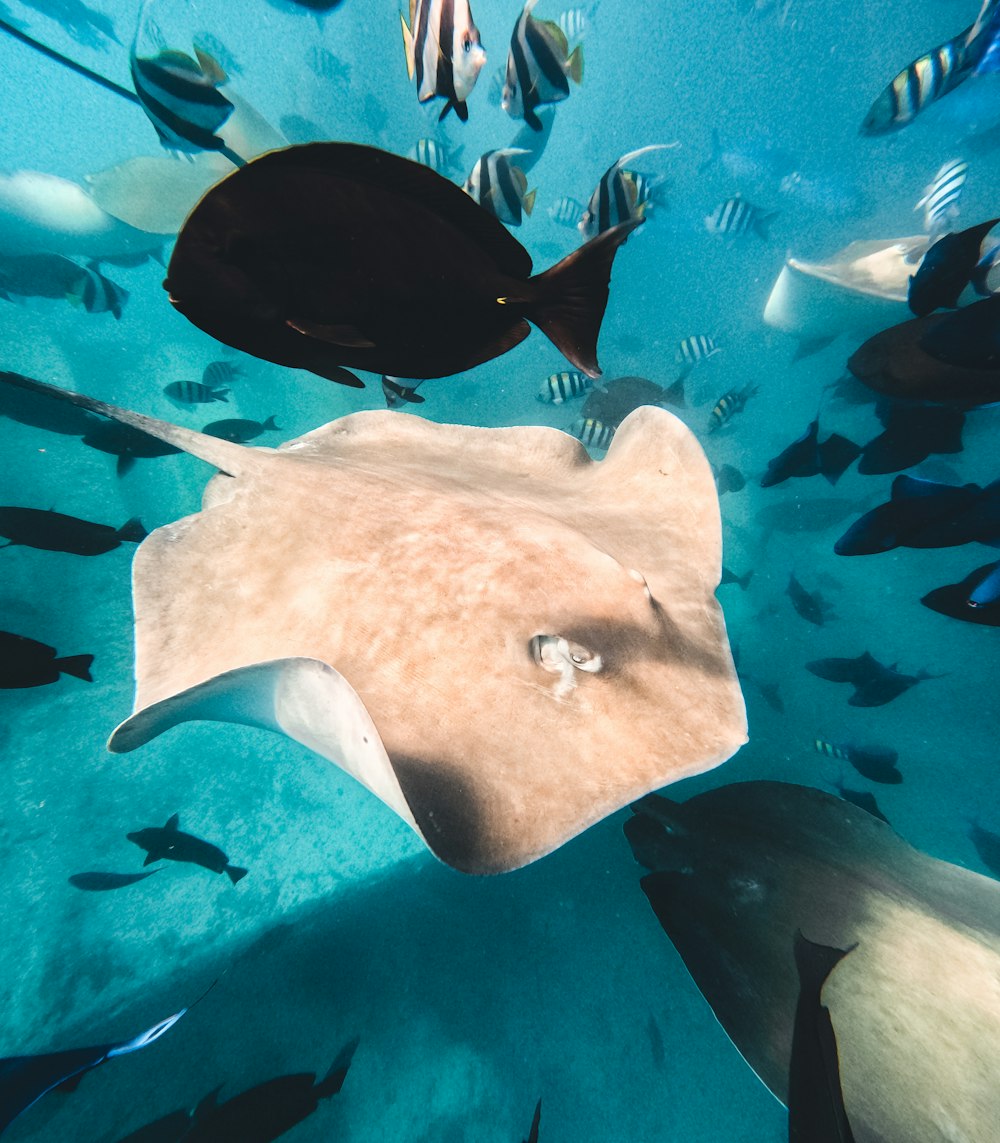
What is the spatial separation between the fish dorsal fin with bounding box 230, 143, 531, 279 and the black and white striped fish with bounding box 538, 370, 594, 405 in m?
3.94

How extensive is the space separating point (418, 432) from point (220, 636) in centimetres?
197

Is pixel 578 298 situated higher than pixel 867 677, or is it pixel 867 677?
pixel 578 298

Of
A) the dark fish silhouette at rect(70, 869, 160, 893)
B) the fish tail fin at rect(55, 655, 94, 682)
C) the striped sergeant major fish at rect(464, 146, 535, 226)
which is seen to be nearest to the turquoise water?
the dark fish silhouette at rect(70, 869, 160, 893)

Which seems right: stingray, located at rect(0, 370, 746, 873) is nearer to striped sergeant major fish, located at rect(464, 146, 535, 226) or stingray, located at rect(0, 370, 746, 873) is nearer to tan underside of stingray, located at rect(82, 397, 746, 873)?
tan underside of stingray, located at rect(82, 397, 746, 873)

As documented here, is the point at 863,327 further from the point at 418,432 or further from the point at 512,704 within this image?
the point at 512,704

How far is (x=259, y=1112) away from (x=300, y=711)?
2.65m

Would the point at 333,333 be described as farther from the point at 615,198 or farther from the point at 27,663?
the point at 27,663

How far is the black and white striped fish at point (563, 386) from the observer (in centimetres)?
542

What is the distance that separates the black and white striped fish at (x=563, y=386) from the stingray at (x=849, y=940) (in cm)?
436

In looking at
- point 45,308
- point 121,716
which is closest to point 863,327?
point 121,716

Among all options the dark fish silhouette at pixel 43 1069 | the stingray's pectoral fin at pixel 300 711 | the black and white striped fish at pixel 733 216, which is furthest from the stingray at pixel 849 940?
the black and white striped fish at pixel 733 216

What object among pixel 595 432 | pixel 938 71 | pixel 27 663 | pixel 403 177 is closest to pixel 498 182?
pixel 403 177

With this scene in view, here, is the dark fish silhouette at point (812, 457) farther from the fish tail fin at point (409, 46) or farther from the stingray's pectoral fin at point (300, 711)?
the stingray's pectoral fin at point (300, 711)

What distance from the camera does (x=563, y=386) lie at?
216 inches
